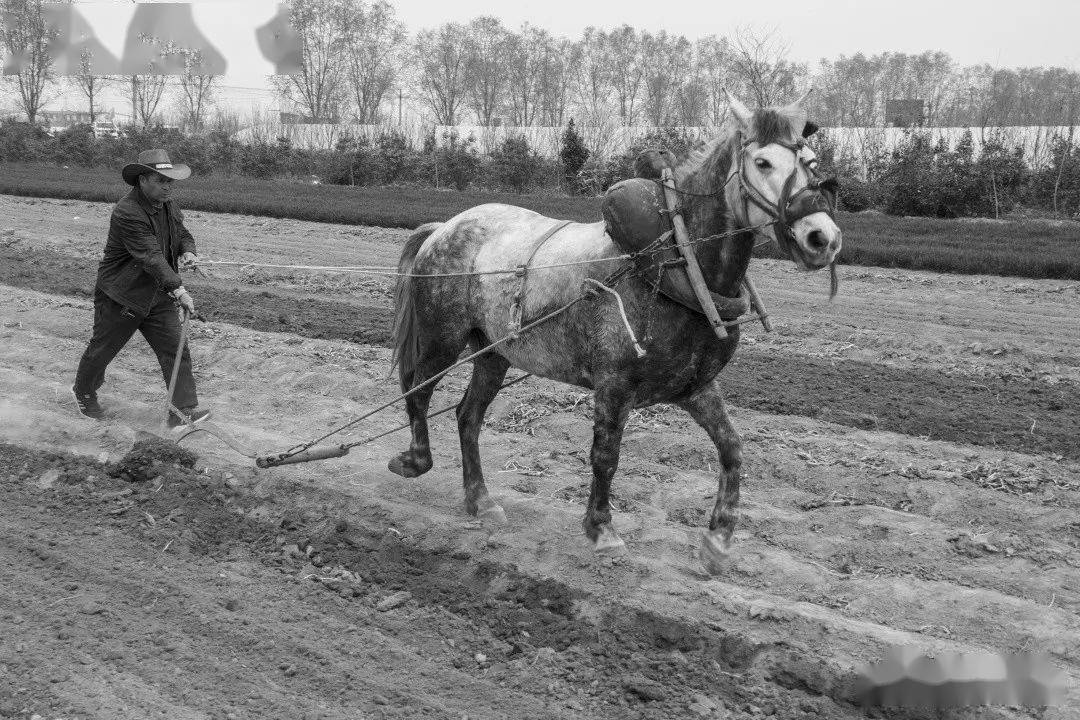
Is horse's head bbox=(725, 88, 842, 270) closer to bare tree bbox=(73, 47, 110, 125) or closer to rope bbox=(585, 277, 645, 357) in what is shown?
rope bbox=(585, 277, 645, 357)

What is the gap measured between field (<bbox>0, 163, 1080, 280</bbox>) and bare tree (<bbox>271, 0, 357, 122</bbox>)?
12.5 metres

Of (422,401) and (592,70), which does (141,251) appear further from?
(592,70)

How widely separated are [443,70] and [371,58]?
6.08 metres

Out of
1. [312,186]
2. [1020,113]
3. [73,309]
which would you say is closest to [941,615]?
[73,309]

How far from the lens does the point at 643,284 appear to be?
5129 mm

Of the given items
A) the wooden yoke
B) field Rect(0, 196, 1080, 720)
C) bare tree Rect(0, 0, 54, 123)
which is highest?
bare tree Rect(0, 0, 54, 123)

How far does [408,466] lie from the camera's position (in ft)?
21.3

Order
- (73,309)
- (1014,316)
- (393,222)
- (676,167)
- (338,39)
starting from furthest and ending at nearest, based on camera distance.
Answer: (338,39) → (393,222) → (1014,316) → (73,309) → (676,167)

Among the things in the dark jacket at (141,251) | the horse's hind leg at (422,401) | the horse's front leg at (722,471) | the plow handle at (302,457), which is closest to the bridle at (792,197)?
the horse's front leg at (722,471)

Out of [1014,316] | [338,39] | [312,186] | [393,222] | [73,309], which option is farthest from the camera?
[338,39]

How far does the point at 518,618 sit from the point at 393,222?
1595 cm

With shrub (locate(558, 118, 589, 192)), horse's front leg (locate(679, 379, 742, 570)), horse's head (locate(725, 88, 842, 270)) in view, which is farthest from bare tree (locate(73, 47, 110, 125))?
horse's head (locate(725, 88, 842, 270))

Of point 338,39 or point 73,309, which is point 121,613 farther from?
point 338,39

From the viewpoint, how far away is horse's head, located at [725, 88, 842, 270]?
4457 millimetres
